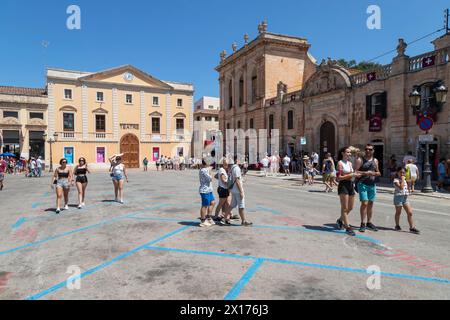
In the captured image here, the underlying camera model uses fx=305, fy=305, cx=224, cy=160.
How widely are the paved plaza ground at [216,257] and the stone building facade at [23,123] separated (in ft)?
105

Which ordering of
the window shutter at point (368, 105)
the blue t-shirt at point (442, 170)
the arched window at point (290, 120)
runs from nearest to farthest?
the blue t-shirt at point (442, 170)
the window shutter at point (368, 105)
the arched window at point (290, 120)

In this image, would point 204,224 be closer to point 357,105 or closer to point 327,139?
point 357,105

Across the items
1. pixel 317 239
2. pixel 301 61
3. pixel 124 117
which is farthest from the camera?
pixel 124 117

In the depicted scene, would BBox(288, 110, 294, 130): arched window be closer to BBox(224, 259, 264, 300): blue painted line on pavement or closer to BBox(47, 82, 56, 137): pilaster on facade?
BBox(224, 259, 264, 300): blue painted line on pavement

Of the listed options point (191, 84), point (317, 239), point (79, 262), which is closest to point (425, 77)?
point (317, 239)

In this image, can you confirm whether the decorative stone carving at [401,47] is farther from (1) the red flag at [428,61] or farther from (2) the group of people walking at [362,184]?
(2) the group of people walking at [362,184]

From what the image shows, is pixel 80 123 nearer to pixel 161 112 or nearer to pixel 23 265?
pixel 161 112

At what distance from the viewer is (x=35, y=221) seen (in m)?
8.25

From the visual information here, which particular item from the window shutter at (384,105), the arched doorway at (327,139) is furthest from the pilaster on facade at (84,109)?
the window shutter at (384,105)

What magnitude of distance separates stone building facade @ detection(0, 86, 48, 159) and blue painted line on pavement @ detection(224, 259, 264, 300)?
38.1 m

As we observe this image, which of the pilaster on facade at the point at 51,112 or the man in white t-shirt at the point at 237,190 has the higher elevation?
the pilaster on facade at the point at 51,112

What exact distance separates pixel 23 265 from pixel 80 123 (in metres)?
37.0

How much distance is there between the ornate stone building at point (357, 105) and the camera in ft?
56.6

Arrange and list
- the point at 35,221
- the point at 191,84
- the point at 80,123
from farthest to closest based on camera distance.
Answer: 1. the point at 191,84
2. the point at 80,123
3. the point at 35,221
